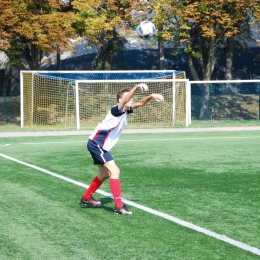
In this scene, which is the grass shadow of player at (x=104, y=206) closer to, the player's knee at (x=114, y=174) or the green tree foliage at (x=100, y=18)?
the player's knee at (x=114, y=174)

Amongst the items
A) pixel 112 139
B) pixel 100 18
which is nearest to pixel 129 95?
pixel 112 139

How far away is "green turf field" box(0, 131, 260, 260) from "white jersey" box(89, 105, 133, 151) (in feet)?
3.28

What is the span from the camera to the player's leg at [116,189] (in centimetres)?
862

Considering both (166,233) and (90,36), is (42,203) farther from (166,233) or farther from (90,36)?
(90,36)

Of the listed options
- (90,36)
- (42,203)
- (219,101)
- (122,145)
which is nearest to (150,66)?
(219,101)

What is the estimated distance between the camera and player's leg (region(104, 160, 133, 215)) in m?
8.62

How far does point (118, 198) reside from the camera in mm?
8695

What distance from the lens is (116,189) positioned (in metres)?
8.79

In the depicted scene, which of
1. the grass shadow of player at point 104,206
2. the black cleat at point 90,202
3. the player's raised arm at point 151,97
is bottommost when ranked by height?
the grass shadow of player at point 104,206

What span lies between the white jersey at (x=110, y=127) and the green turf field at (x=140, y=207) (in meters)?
1.00

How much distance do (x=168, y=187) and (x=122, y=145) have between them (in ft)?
27.6

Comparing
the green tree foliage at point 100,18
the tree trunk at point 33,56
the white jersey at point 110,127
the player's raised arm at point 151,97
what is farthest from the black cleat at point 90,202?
the tree trunk at point 33,56

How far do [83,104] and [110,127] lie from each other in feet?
68.6

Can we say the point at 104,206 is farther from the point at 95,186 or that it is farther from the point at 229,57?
the point at 229,57
